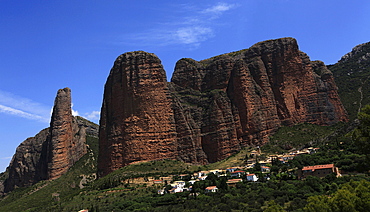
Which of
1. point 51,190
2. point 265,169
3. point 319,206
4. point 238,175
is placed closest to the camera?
point 319,206

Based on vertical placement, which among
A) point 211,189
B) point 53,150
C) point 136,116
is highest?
point 136,116

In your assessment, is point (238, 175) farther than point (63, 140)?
No

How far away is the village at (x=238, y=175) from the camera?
7330cm

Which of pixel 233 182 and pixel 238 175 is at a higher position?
pixel 238 175

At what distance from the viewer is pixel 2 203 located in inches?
5379

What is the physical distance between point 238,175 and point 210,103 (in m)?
36.4

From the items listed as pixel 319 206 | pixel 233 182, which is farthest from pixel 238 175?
pixel 319 206

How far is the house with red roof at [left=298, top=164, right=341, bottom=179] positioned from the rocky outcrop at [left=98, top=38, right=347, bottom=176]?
36.0 metres

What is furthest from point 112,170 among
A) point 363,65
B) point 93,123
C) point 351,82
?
point 363,65

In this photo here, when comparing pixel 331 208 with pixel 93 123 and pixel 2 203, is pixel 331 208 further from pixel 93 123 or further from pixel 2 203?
pixel 93 123

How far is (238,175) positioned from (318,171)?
18.6 metres

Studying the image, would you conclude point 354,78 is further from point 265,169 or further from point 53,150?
point 53,150

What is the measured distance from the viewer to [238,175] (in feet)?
277

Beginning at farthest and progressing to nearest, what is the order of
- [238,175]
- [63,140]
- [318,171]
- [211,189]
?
[63,140], [238,175], [211,189], [318,171]
